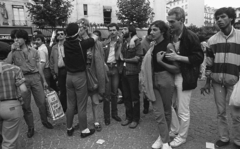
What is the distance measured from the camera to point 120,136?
3.63 metres

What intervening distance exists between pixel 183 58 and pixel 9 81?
2.65 m

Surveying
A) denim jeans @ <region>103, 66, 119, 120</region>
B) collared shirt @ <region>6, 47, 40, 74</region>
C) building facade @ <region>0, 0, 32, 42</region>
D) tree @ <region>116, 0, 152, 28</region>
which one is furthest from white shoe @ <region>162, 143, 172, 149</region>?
building facade @ <region>0, 0, 32, 42</region>

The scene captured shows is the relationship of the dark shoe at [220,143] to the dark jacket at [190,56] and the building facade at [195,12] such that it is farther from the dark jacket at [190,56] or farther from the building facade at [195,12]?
the building facade at [195,12]

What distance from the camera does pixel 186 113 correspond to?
3.08 meters

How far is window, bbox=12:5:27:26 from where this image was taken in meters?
22.5

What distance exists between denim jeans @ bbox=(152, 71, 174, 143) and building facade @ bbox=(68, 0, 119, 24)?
25.9 m

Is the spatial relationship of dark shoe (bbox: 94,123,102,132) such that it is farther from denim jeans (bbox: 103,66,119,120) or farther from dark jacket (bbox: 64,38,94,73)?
dark jacket (bbox: 64,38,94,73)

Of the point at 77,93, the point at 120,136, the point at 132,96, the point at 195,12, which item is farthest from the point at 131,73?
the point at 195,12

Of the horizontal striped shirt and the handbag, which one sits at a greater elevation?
A: the horizontal striped shirt

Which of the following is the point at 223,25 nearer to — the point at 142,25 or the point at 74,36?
the point at 74,36

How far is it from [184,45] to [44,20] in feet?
63.8

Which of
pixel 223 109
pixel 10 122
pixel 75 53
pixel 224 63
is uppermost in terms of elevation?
pixel 75 53

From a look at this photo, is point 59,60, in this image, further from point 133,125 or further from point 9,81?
point 133,125

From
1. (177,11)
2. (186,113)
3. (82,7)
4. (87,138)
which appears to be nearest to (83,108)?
(87,138)
